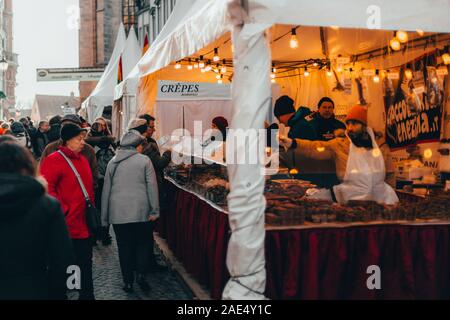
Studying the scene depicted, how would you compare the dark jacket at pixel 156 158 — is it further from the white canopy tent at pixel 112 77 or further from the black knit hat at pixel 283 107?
the white canopy tent at pixel 112 77

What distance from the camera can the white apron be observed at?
570 centimetres

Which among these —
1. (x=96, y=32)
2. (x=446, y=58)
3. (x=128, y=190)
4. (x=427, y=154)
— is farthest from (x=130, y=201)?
(x=96, y=32)

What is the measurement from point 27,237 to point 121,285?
142 inches

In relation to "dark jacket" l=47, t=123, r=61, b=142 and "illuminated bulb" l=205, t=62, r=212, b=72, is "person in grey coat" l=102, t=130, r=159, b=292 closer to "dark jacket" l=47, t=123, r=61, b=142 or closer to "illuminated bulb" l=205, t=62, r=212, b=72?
"dark jacket" l=47, t=123, r=61, b=142

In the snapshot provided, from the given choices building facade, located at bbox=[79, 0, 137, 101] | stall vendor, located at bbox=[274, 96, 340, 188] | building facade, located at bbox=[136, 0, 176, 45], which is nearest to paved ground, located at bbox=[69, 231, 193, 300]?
stall vendor, located at bbox=[274, 96, 340, 188]

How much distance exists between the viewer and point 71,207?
528 cm

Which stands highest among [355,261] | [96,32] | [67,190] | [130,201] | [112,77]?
[96,32]

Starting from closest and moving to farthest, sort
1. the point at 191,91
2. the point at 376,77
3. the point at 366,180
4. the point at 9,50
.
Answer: the point at 366,180, the point at 376,77, the point at 191,91, the point at 9,50

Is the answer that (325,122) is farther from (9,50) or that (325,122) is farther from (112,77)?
(9,50)

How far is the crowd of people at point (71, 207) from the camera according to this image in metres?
3.22

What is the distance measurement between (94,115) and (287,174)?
13.7 metres

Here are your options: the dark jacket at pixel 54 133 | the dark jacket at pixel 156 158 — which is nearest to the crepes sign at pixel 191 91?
the dark jacket at pixel 54 133

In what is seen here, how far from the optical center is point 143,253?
256 inches
